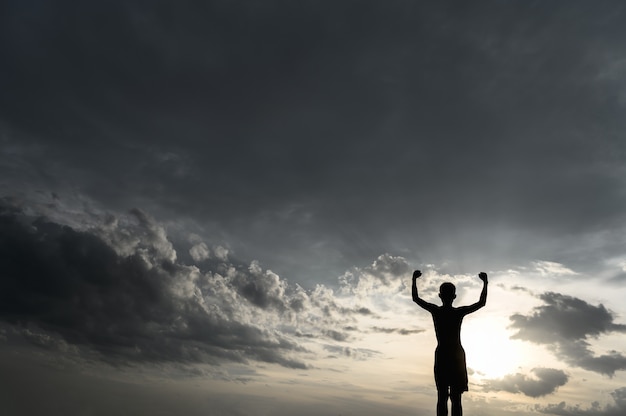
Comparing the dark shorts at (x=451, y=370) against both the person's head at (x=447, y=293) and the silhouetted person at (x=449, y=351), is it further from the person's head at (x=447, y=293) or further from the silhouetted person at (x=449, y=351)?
the person's head at (x=447, y=293)

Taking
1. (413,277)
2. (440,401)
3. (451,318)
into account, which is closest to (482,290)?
(451,318)

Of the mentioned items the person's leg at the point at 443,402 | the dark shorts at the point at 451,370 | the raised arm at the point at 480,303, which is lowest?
the person's leg at the point at 443,402

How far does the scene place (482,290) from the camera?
9.52m

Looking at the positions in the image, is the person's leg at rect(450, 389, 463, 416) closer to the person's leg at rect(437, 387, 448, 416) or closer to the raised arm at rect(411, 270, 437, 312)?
the person's leg at rect(437, 387, 448, 416)

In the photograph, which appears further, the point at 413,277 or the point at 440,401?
the point at 413,277

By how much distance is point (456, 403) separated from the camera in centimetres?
909

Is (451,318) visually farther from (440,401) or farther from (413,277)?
(440,401)

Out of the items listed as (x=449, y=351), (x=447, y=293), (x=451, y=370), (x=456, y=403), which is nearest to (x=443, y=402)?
(x=456, y=403)

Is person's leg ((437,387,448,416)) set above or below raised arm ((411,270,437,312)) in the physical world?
below

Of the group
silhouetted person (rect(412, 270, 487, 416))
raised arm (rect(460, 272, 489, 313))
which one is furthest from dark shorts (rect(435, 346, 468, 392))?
raised arm (rect(460, 272, 489, 313))

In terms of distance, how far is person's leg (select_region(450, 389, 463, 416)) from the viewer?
354 inches

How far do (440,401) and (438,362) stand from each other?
0.89m

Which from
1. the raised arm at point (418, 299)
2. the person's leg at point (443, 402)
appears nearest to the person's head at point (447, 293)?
the raised arm at point (418, 299)

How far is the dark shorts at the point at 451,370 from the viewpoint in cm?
917
